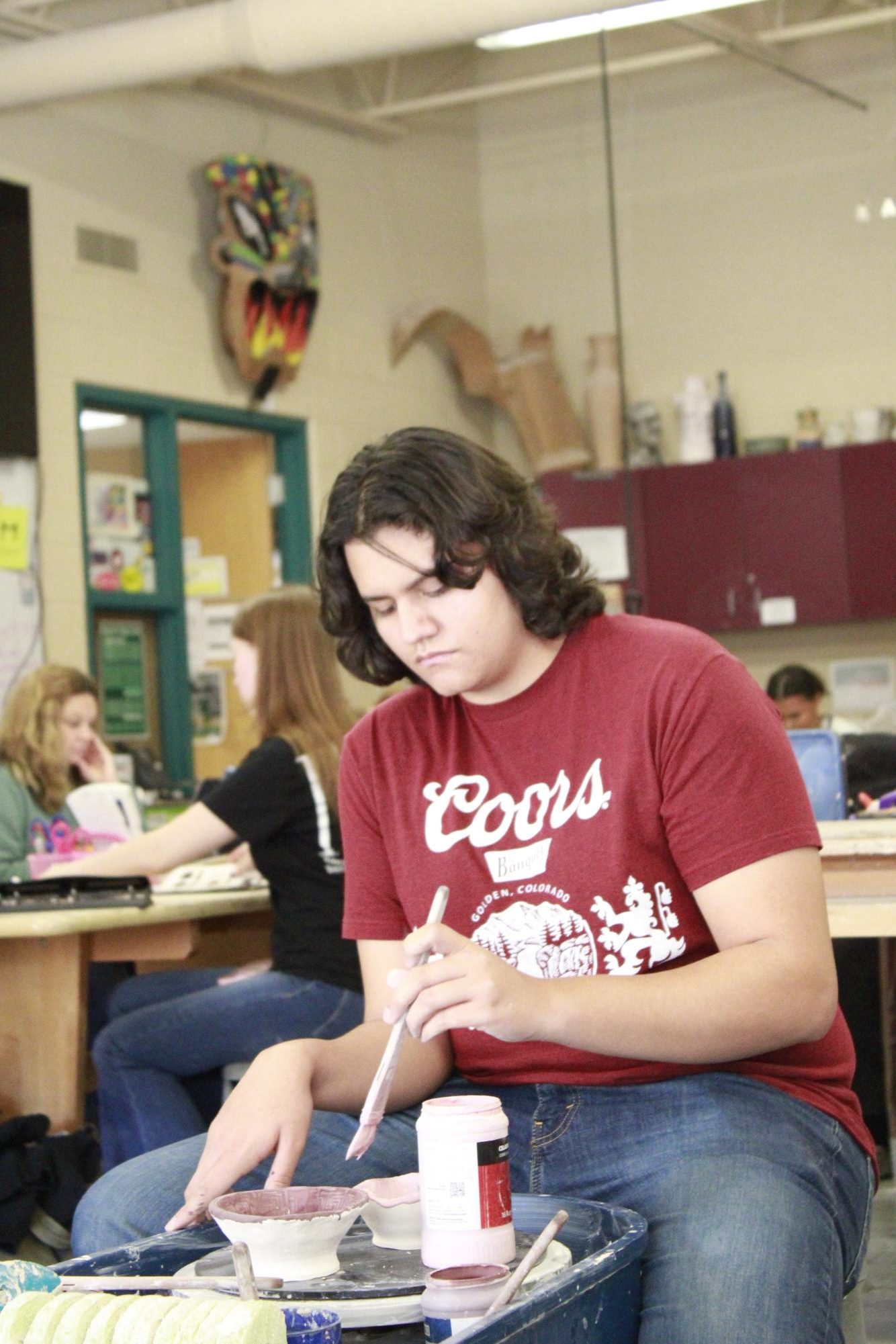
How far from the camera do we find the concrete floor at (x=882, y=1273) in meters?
2.42

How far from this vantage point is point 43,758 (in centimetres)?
418

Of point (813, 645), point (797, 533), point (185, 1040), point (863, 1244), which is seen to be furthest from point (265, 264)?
point (863, 1244)

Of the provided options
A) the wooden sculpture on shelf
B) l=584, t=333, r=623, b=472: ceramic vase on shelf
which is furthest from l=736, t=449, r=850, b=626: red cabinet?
the wooden sculpture on shelf

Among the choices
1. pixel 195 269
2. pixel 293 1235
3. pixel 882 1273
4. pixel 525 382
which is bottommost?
pixel 882 1273

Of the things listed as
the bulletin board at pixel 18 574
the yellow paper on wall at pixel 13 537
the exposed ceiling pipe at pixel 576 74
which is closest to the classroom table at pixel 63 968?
the bulletin board at pixel 18 574

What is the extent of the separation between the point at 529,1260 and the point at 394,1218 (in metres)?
0.18

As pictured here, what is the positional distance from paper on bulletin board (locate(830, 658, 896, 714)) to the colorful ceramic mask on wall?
8.58ft

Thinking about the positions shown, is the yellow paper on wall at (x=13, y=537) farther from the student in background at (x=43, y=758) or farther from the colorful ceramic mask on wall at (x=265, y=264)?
the colorful ceramic mask on wall at (x=265, y=264)

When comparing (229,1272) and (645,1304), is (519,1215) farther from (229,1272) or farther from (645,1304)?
(229,1272)

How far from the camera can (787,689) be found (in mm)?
5434

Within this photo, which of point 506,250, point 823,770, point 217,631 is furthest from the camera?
point 506,250

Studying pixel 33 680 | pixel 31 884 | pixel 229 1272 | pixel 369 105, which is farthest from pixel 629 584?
pixel 229 1272

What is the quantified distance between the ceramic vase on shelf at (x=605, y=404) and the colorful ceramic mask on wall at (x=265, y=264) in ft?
A: 4.66

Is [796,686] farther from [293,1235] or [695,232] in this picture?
[293,1235]
